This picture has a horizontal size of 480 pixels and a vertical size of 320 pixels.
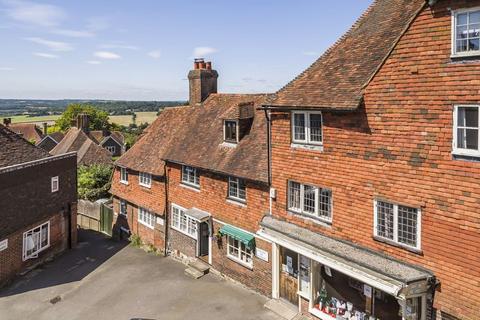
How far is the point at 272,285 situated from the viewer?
53.2 ft

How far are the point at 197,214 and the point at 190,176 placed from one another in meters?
2.24

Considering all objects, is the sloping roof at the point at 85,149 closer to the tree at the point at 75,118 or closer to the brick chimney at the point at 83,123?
the brick chimney at the point at 83,123

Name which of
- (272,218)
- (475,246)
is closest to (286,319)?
(272,218)

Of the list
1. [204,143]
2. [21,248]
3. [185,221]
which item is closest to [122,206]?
[21,248]

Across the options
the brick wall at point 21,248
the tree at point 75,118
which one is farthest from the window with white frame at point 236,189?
the tree at point 75,118

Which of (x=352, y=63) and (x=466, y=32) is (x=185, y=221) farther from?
(x=466, y=32)

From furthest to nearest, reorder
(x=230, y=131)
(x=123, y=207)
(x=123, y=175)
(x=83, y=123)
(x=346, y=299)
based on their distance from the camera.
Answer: (x=83, y=123), (x=123, y=207), (x=123, y=175), (x=230, y=131), (x=346, y=299)

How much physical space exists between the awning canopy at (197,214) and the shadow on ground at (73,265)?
6739 millimetres

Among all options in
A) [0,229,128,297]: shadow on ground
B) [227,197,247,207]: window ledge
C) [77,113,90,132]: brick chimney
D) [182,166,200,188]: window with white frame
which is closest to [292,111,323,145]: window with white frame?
[227,197,247,207]: window ledge

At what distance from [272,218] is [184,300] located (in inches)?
220

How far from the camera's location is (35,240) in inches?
861

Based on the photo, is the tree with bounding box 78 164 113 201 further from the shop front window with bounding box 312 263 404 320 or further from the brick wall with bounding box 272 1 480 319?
the brick wall with bounding box 272 1 480 319

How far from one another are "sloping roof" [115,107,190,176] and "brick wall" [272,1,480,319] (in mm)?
12669

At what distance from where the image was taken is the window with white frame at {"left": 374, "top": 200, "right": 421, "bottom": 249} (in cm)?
1101
